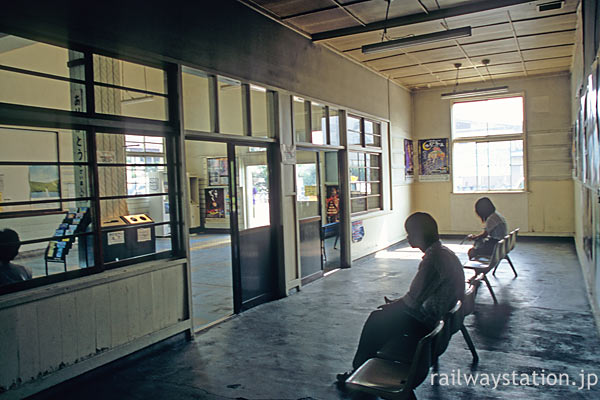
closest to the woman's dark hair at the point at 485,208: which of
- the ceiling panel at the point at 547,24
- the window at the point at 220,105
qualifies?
the ceiling panel at the point at 547,24

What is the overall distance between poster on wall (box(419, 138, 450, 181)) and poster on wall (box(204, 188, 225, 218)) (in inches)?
219

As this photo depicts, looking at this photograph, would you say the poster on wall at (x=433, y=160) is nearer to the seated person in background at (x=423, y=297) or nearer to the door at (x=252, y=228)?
the door at (x=252, y=228)

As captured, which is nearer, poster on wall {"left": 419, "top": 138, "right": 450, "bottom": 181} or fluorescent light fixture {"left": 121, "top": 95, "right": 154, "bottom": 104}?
fluorescent light fixture {"left": 121, "top": 95, "right": 154, "bottom": 104}

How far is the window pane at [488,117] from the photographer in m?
10.2

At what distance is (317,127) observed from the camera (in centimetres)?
676

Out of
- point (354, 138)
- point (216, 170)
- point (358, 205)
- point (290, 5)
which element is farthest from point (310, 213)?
point (216, 170)

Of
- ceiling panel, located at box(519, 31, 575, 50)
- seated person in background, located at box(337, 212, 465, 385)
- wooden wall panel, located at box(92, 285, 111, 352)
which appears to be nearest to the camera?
seated person in background, located at box(337, 212, 465, 385)

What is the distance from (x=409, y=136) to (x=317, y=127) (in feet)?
15.7

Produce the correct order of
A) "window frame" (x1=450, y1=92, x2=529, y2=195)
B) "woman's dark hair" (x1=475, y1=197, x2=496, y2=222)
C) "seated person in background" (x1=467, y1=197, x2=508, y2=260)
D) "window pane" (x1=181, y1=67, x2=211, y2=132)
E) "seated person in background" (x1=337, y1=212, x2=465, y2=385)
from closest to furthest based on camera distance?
"seated person in background" (x1=337, y1=212, x2=465, y2=385)
"window pane" (x1=181, y1=67, x2=211, y2=132)
"seated person in background" (x1=467, y1=197, x2=508, y2=260)
"woman's dark hair" (x1=475, y1=197, x2=496, y2=222)
"window frame" (x1=450, y1=92, x2=529, y2=195)

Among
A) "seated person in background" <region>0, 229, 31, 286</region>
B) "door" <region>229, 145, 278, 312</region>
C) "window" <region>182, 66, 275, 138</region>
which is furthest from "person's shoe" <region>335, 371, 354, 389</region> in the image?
"window" <region>182, 66, 275, 138</region>

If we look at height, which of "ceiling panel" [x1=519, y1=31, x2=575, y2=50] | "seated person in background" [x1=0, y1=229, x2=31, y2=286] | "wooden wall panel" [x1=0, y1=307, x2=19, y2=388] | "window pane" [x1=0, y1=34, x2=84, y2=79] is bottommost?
"wooden wall panel" [x1=0, y1=307, x2=19, y2=388]

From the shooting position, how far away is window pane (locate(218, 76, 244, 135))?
16.0 ft

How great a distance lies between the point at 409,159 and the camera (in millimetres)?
10859

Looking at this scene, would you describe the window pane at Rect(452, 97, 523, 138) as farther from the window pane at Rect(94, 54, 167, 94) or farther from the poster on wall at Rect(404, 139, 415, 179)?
the window pane at Rect(94, 54, 167, 94)
